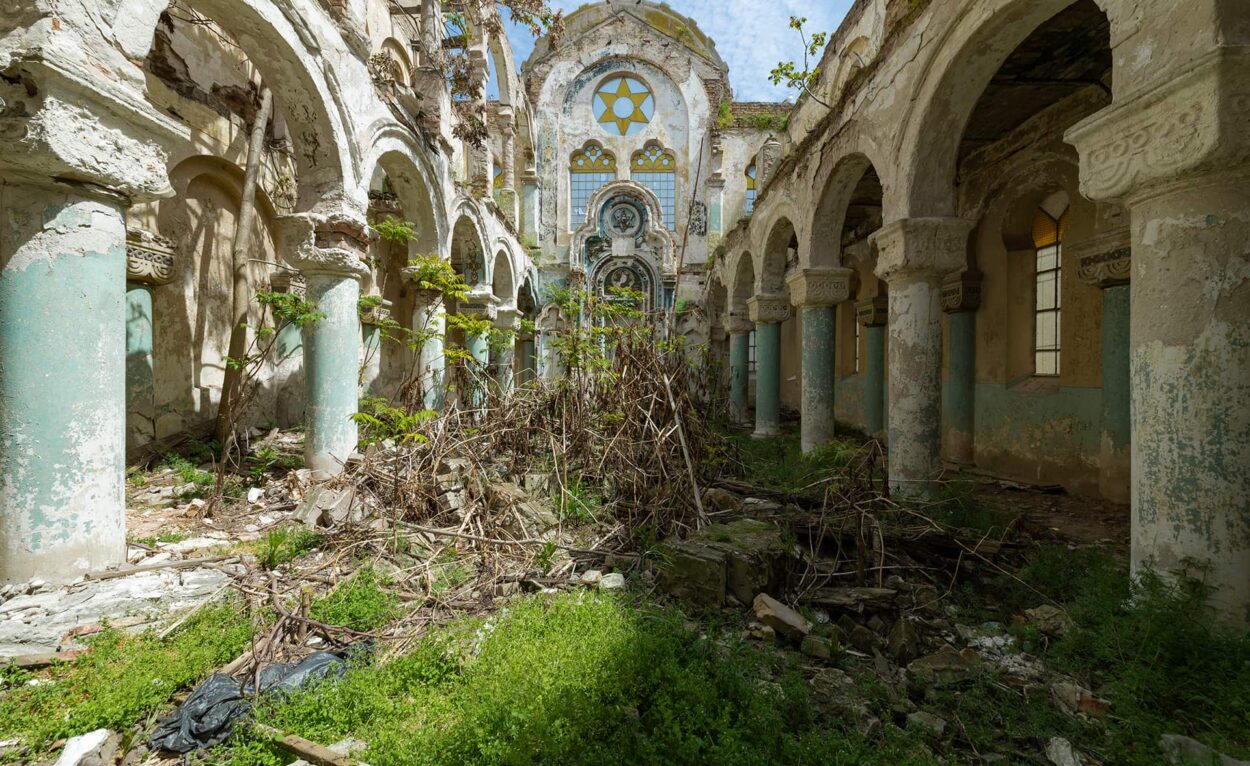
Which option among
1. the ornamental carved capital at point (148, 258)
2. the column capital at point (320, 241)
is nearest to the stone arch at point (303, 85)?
the column capital at point (320, 241)

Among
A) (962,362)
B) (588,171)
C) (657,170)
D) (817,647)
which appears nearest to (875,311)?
(962,362)

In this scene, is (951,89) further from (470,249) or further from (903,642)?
(470,249)

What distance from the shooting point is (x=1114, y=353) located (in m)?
5.86

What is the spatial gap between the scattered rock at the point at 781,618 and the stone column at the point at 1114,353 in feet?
17.1

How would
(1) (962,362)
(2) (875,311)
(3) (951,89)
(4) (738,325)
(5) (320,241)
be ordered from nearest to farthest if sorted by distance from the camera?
(3) (951,89) → (5) (320,241) → (1) (962,362) → (2) (875,311) → (4) (738,325)

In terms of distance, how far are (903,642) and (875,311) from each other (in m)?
8.10

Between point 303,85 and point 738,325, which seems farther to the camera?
point 738,325

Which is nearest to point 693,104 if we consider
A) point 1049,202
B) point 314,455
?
point 1049,202

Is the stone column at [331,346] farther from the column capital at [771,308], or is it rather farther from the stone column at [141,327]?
the column capital at [771,308]

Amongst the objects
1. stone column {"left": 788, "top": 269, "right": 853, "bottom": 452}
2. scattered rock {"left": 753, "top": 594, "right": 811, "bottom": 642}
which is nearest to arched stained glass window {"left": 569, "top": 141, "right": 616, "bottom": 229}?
stone column {"left": 788, "top": 269, "right": 853, "bottom": 452}

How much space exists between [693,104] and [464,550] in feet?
63.3

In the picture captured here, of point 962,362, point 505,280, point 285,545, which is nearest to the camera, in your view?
point 285,545

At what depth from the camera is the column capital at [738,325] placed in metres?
12.3

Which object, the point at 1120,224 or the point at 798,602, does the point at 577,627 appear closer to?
the point at 798,602
